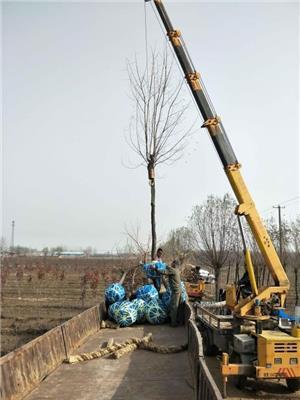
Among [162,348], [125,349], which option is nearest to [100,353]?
[125,349]

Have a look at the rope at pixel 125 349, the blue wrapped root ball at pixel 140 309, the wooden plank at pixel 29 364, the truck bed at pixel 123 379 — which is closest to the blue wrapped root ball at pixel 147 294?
the blue wrapped root ball at pixel 140 309

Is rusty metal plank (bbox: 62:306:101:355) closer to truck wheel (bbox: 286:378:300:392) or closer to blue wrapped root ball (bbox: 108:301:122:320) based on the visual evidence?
blue wrapped root ball (bbox: 108:301:122:320)

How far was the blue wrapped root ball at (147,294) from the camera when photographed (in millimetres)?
12227

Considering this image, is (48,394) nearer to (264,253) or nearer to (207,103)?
(264,253)

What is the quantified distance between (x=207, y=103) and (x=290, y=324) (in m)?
5.68

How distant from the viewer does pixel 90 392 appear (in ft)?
20.0

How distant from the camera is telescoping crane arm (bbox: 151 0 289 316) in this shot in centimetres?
965

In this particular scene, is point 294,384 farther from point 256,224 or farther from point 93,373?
point 93,373

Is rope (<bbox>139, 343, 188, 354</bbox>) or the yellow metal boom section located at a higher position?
the yellow metal boom section

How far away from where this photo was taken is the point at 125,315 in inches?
448

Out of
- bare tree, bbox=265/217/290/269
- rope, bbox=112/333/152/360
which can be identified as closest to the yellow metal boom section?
rope, bbox=112/333/152/360

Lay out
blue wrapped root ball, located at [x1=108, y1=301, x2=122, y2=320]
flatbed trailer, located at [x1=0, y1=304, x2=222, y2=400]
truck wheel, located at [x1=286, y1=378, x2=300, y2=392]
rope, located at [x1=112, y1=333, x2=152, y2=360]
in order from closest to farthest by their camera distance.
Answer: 1. flatbed trailer, located at [x1=0, y1=304, x2=222, y2=400]
2. rope, located at [x1=112, y1=333, x2=152, y2=360]
3. truck wheel, located at [x1=286, y1=378, x2=300, y2=392]
4. blue wrapped root ball, located at [x1=108, y1=301, x2=122, y2=320]

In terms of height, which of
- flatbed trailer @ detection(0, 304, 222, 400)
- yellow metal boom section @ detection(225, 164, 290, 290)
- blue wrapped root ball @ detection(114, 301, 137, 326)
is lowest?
flatbed trailer @ detection(0, 304, 222, 400)

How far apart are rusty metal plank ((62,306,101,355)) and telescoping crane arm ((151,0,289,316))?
324 cm
